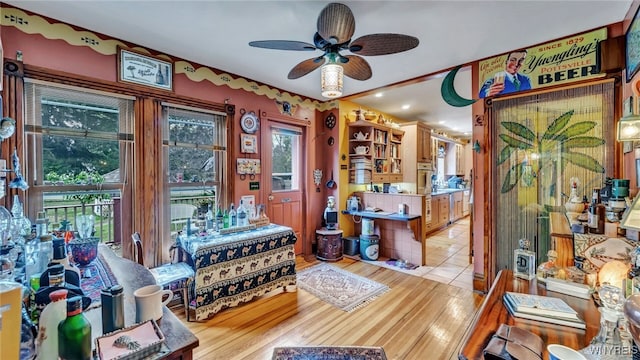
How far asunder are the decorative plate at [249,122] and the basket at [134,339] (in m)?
2.81

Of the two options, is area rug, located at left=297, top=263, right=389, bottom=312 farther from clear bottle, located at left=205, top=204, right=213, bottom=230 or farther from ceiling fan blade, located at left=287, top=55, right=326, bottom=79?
ceiling fan blade, located at left=287, top=55, right=326, bottom=79

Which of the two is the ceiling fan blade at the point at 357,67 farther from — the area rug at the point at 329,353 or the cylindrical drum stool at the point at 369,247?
the cylindrical drum stool at the point at 369,247

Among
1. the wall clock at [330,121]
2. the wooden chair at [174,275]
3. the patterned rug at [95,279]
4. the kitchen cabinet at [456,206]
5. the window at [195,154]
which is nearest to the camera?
the patterned rug at [95,279]

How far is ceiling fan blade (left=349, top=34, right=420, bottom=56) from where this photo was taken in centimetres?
174

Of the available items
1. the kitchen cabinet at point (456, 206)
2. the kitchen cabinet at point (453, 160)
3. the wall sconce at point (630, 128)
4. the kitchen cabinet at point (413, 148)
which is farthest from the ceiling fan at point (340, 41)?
the kitchen cabinet at point (453, 160)

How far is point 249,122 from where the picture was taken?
11.6 ft

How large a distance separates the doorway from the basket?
113 inches

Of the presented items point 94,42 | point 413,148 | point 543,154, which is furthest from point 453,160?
point 94,42

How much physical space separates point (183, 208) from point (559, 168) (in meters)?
3.91

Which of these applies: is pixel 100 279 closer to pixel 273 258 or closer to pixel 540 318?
pixel 273 258

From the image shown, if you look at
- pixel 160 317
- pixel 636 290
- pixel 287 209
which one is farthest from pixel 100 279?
pixel 287 209

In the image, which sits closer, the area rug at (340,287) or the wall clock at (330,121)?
the area rug at (340,287)

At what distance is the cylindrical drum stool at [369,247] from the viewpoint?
13.3 feet

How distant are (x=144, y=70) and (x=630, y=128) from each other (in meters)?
3.68
